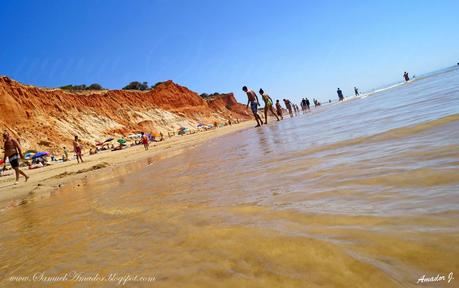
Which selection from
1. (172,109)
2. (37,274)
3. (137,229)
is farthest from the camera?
(172,109)

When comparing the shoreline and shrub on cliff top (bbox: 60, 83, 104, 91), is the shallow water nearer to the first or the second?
the shoreline

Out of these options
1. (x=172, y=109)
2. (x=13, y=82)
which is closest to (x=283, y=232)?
(x=13, y=82)

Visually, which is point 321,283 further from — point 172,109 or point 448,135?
point 172,109

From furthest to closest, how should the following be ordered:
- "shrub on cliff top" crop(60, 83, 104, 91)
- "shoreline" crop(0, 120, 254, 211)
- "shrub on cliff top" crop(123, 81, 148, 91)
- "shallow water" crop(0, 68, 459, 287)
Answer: "shrub on cliff top" crop(123, 81, 148, 91)
"shrub on cliff top" crop(60, 83, 104, 91)
"shoreline" crop(0, 120, 254, 211)
"shallow water" crop(0, 68, 459, 287)

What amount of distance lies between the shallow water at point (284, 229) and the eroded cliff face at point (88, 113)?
86.0 ft

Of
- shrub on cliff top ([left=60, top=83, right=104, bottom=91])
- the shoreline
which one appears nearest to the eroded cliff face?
shrub on cliff top ([left=60, top=83, right=104, bottom=91])

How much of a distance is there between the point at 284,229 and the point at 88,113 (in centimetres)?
3847

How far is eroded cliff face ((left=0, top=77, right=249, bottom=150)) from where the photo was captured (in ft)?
89.5

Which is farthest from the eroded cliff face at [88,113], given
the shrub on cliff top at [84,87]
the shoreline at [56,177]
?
the shoreline at [56,177]

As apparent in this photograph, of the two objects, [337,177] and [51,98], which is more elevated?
[51,98]

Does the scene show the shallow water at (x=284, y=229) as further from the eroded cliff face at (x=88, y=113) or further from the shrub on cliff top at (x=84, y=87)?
the shrub on cliff top at (x=84, y=87)

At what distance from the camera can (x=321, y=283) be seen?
4.36 ft

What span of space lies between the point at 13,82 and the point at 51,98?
3775 mm

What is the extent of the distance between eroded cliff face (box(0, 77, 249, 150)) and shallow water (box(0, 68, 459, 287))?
1032 inches
